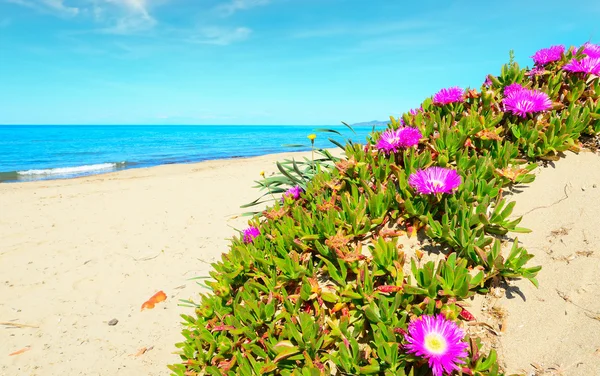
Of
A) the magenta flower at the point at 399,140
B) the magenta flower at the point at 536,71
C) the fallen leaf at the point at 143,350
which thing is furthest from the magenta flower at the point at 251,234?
the fallen leaf at the point at 143,350

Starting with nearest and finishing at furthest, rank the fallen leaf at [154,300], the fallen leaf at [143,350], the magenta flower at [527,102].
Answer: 1. the magenta flower at [527,102]
2. the fallen leaf at [143,350]
3. the fallen leaf at [154,300]

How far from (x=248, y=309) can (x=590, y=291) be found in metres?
1.23

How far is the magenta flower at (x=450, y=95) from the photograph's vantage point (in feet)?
6.89

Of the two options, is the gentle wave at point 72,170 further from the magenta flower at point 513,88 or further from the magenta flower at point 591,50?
the magenta flower at point 591,50

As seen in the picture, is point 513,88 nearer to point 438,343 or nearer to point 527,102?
point 527,102

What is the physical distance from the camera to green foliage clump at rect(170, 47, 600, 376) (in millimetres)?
1214

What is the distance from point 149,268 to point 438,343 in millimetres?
4624

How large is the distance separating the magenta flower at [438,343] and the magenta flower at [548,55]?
192 cm

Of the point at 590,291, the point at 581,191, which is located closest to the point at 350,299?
the point at 590,291

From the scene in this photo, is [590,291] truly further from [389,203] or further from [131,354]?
[131,354]

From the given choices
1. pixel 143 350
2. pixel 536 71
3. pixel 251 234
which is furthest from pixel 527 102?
pixel 143 350

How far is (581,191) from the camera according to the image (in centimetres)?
164

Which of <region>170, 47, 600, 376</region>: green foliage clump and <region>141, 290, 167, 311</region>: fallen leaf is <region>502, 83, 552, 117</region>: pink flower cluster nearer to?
<region>170, 47, 600, 376</region>: green foliage clump

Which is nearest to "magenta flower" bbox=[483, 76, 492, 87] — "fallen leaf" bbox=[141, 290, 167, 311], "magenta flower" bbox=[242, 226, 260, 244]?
"magenta flower" bbox=[242, 226, 260, 244]
